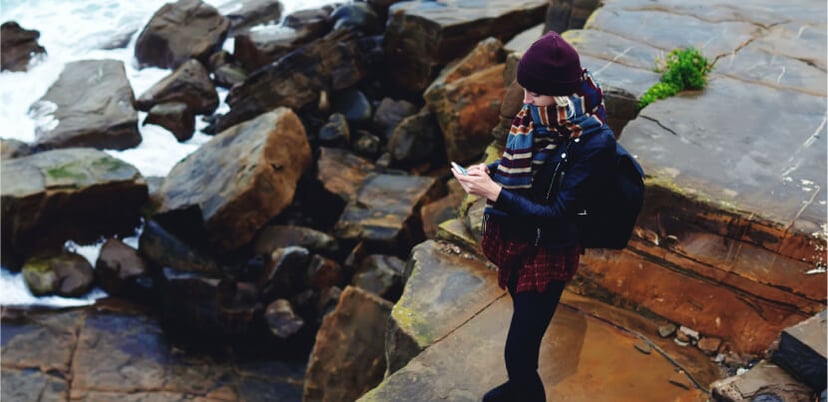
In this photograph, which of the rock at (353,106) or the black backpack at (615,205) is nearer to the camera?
the black backpack at (615,205)

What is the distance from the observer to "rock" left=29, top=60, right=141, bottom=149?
8898 millimetres

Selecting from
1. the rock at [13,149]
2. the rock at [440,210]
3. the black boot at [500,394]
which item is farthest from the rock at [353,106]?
the black boot at [500,394]

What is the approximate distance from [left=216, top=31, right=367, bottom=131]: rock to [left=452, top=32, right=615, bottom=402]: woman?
6314 millimetres

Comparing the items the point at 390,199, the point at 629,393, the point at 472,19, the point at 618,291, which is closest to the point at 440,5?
the point at 472,19

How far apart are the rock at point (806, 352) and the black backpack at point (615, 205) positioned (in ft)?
2.69

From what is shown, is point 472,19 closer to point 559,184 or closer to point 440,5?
point 440,5

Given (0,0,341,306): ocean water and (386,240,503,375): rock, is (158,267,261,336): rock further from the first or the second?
(386,240,503,375): rock

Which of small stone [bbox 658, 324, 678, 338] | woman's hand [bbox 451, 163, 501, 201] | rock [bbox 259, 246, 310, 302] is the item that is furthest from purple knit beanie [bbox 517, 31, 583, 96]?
rock [bbox 259, 246, 310, 302]

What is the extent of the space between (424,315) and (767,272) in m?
1.67

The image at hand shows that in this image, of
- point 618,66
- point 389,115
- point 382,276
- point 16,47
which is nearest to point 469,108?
point 389,115

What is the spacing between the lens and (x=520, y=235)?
110 inches

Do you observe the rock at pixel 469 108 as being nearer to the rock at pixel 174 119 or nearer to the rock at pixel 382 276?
the rock at pixel 382 276

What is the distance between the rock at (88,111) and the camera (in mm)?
8898

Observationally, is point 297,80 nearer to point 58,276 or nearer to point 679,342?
point 58,276
